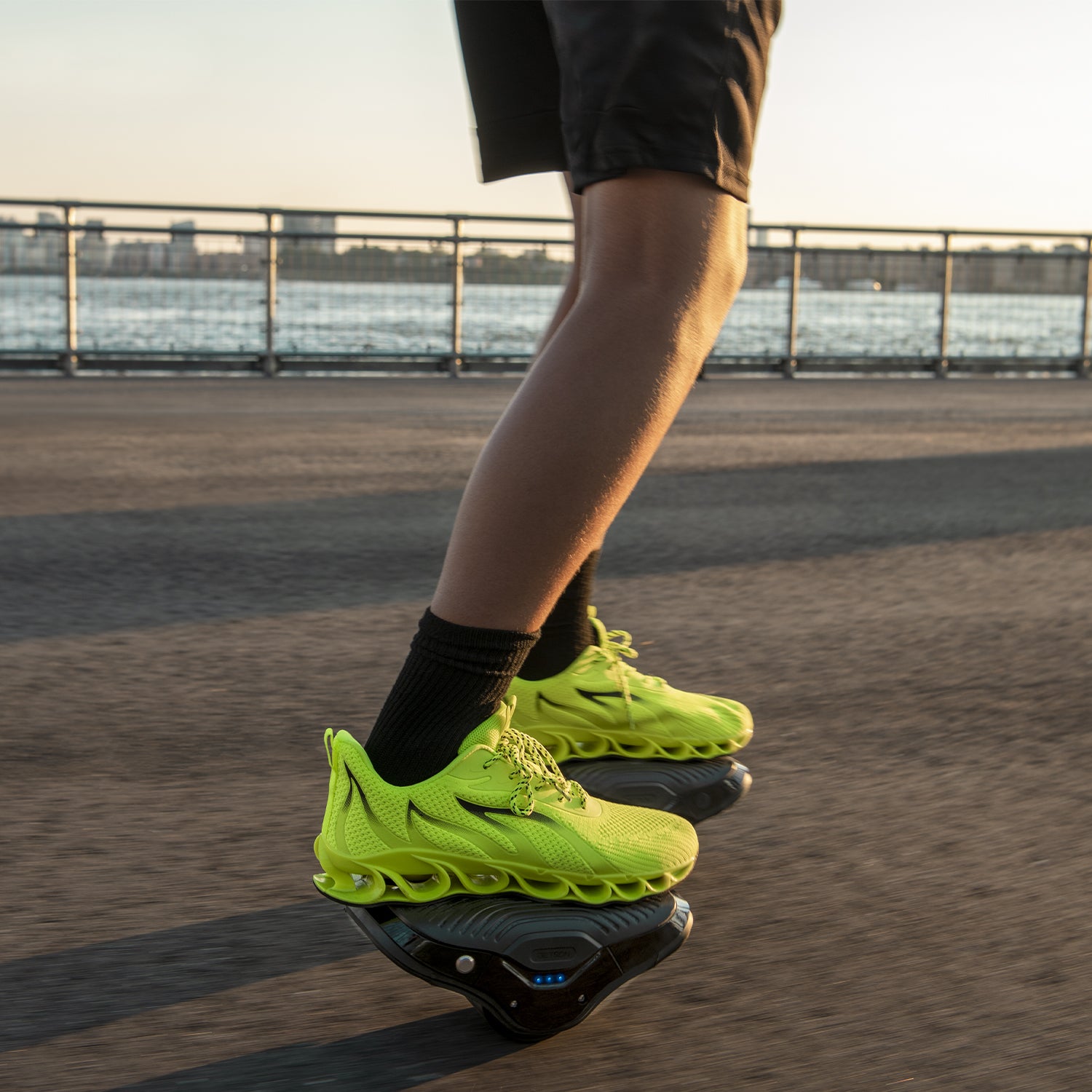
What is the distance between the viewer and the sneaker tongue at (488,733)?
1326 millimetres

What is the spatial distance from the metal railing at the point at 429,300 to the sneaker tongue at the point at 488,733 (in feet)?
31.7

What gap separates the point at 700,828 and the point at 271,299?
10.1 metres

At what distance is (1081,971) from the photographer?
1361 mm

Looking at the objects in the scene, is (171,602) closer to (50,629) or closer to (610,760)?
(50,629)

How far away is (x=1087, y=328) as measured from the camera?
13672mm

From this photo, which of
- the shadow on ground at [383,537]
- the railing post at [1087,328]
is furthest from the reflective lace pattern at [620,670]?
the railing post at [1087,328]

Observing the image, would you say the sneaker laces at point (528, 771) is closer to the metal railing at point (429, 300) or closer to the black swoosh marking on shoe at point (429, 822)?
the black swoosh marking on shoe at point (429, 822)

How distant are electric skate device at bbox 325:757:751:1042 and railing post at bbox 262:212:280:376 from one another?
34.3 feet

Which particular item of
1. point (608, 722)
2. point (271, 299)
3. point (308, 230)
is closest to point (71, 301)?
point (271, 299)

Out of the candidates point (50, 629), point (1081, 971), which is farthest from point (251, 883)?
point (50, 629)

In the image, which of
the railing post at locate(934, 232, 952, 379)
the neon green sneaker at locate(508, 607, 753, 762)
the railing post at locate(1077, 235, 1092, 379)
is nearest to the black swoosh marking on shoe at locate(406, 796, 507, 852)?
the neon green sneaker at locate(508, 607, 753, 762)

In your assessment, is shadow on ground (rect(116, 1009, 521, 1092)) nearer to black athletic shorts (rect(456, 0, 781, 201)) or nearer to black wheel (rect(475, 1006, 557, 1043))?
black wheel (rect(475, 1006, 557, 1043))

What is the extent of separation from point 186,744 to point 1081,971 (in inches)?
48.6

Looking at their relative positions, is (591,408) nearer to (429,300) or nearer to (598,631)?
(598,631)
